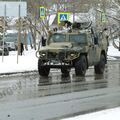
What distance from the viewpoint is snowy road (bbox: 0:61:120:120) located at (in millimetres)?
10883

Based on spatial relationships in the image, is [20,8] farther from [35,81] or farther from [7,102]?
[7,102]

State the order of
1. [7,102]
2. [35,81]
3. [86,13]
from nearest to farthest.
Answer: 1. [7,102]
2. [35,81]
3. [86,13]

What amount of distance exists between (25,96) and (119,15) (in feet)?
130

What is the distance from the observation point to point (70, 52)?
66.3 feet

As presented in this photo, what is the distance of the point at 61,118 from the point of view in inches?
401

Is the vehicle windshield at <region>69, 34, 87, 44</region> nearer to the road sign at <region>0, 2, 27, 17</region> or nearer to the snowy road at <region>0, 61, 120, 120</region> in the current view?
the snowy road at <region>0, 61, 120, 120</region>

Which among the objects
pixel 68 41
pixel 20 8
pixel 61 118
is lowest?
pixel 61 118

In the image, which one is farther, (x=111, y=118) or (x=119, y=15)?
(x=119, y=15)

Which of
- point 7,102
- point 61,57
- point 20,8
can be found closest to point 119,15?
point 20,8

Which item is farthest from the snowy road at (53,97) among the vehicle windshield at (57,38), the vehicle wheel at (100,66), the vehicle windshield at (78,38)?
the vehicle wheel at (100,66)

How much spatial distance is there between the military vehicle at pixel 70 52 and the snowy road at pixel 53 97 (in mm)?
1221

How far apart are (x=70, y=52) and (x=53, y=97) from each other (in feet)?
22.1

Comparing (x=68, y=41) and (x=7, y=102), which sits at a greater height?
(x=68, y=41)

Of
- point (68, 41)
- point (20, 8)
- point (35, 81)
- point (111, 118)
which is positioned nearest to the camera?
point (111, 118)
